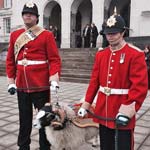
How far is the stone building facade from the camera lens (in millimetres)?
17203

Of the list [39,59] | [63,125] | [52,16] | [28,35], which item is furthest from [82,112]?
[52,16]

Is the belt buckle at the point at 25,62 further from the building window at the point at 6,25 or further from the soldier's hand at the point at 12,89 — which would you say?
the building window at the point at 6,25

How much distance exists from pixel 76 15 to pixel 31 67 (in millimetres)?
18947

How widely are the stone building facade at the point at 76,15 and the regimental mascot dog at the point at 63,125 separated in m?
14.2

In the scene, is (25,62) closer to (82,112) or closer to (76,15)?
(82,112)

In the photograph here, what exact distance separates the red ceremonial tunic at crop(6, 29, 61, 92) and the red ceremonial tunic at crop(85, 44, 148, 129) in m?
0.81

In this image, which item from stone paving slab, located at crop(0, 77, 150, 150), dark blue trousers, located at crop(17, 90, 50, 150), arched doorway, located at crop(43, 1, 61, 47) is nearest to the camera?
dark blue trousers, located at crop(17, 90, 50, 150)

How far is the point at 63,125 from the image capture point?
11.0 ft

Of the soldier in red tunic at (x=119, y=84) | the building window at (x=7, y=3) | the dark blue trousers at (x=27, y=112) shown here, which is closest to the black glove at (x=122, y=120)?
the soldier in red tunic at (x=119, y=84)

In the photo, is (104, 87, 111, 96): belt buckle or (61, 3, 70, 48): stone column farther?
(61, 3, 70, 48): stone column

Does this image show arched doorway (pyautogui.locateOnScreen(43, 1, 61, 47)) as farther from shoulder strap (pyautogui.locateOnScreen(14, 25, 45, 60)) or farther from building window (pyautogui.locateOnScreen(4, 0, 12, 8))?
shoulder strap (pyautogui.locateOnScreen(14, 25, 45, 60))

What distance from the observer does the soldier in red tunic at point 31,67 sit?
3.58 metres

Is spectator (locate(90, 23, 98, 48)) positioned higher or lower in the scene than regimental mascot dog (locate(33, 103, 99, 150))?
higher

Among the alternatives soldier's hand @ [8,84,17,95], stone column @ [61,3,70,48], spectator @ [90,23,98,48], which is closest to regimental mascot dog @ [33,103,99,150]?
soldier's hand @ [8,84,17,95]
